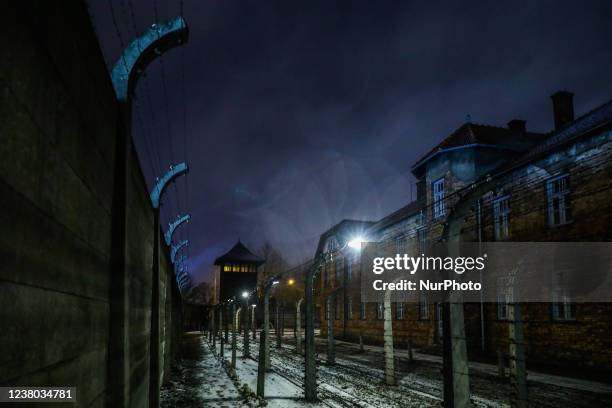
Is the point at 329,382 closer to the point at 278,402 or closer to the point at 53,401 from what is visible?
the point at 278,402

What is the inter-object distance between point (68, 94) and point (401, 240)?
29.1 metres

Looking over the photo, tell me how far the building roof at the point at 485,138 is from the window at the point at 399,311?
9210 millimetres

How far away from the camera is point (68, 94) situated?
2.48 metres

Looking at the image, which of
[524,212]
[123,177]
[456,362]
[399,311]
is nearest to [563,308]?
[524,212]

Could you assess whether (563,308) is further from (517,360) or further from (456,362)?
(456,362)

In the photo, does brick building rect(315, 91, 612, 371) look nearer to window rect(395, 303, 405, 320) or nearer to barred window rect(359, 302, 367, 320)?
window rect(395, 303, 405, 320)

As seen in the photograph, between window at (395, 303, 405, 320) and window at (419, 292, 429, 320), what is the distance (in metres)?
1.81

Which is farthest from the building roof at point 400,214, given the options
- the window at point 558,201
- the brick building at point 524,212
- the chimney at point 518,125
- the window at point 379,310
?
the window at point 558,201

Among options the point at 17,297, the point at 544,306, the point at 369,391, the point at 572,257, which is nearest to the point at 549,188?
A: the point at 572,257

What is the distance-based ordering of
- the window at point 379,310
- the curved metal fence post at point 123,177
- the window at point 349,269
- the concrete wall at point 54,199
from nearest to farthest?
the concrete wall at point 54,199
the curved metal fence post at point 123,177
the window at point 379,310
the window at point 349,269

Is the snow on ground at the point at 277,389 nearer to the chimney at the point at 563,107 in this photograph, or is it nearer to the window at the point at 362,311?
the window at the point at 362,311

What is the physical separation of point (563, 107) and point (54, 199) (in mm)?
25217

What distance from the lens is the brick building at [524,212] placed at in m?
15.4

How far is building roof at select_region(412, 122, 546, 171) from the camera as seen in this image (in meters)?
23.6
